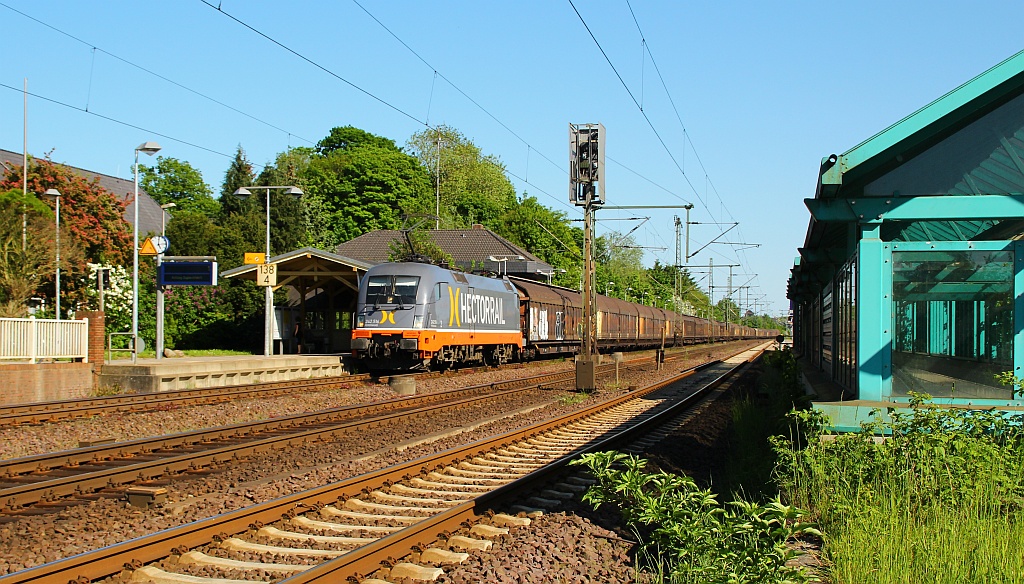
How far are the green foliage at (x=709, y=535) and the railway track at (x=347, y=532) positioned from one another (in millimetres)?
1257

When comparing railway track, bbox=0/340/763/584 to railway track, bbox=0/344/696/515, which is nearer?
railway track, bbox=0/340/763/584

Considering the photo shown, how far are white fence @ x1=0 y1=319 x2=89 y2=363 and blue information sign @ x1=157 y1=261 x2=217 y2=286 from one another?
165 inches

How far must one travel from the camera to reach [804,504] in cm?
673

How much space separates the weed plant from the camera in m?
4.86

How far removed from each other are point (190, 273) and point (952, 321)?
74.3 ft

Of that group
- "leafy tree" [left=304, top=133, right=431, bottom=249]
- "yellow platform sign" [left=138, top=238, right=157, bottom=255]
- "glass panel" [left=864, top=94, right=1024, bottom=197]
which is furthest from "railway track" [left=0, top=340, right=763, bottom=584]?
"leafy tree" [left=304, top=133, right=431, bottom=249]

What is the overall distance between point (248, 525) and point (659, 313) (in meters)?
57.3

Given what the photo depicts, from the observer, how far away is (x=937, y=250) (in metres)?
6.38

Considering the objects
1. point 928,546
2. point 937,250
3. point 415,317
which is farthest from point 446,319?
Result: point 928,546

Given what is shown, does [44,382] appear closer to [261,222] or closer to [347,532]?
[347,532]

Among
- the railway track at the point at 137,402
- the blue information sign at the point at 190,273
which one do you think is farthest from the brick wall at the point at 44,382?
the blue information sign at the point at 190,273

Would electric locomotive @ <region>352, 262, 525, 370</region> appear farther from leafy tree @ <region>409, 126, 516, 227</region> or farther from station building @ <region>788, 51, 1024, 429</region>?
leafy tree @ <region>409, 126, 516, 227</region>

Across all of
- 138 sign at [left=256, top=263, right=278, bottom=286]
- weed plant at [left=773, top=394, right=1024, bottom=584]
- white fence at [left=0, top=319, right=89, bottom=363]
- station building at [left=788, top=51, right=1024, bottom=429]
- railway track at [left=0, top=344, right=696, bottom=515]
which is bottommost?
railway track at [left=0, top=344, right=696, bottom=515]

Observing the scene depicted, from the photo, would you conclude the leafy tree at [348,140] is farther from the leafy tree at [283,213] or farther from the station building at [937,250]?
the station building at [937,250]
